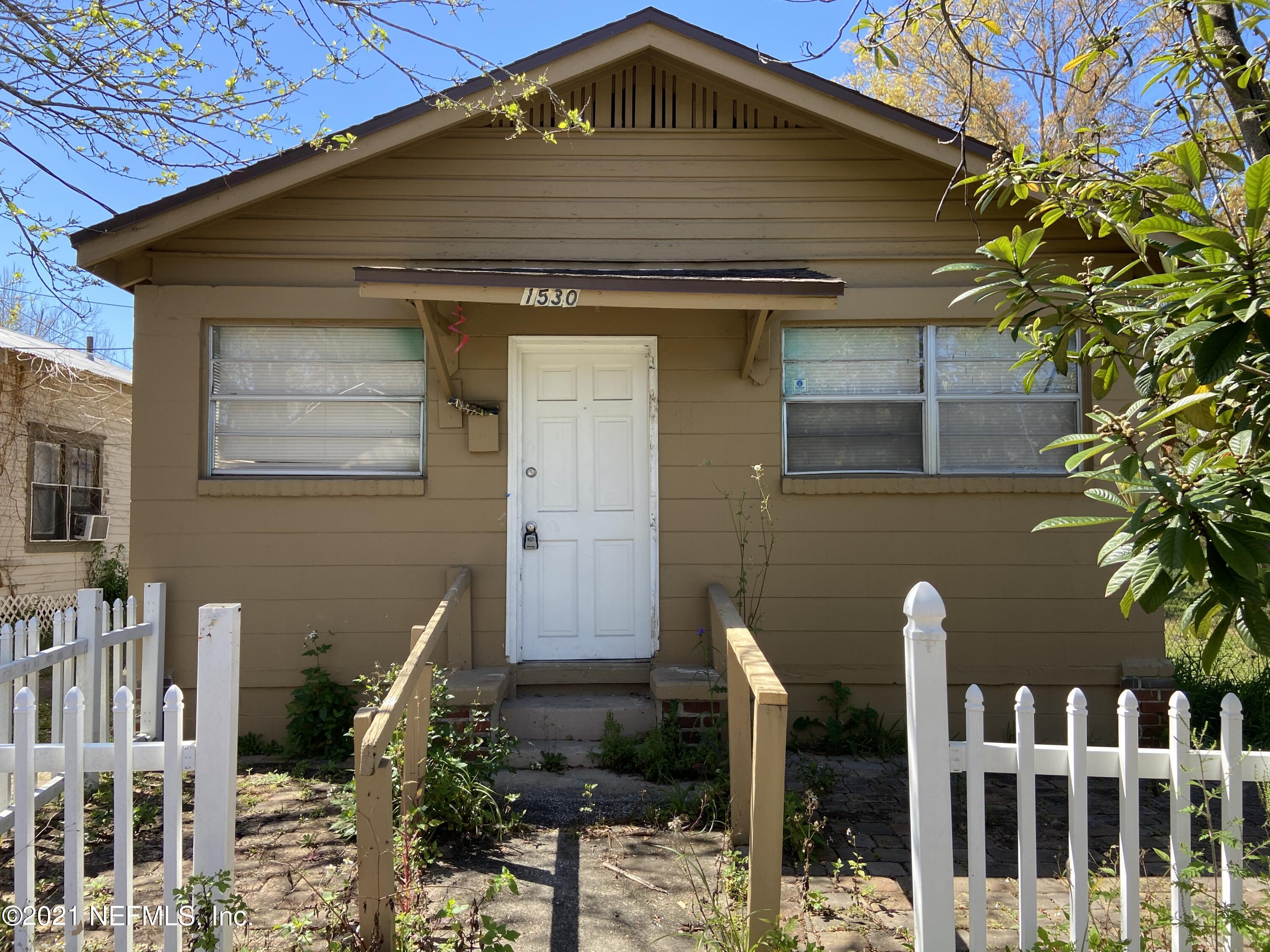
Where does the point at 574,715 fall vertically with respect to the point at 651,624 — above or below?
below

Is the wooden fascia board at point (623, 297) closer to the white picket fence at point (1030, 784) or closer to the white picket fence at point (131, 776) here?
the white picket fence at point (131, 776)

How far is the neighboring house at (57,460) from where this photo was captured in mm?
10422

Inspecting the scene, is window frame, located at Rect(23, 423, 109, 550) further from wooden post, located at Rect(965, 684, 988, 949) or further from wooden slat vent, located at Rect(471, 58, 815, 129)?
wooden post, located at Rect(965, 684, 988, 949)

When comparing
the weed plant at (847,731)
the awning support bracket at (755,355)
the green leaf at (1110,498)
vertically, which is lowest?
the weed plant at (847,731)

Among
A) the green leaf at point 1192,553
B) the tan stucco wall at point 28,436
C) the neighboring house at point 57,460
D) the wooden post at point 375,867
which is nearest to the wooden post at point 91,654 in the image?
the wooden post at point 375,867

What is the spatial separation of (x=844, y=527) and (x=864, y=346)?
4.16ft

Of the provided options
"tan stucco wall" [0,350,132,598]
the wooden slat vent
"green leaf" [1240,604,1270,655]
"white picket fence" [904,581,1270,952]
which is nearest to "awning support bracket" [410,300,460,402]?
the wooden slat vent

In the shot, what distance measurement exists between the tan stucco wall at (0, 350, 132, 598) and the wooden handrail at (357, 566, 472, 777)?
7.05 meters

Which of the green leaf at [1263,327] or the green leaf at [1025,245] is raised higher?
the green leaf at [1025,245]

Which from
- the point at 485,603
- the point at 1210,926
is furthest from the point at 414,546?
the point at 1210,926

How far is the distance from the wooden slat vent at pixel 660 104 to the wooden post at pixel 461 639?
331 cm

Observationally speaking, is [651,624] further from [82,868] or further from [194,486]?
[82,868]

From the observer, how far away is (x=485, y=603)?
6012 mm

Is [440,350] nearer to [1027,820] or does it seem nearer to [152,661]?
[152,661]
